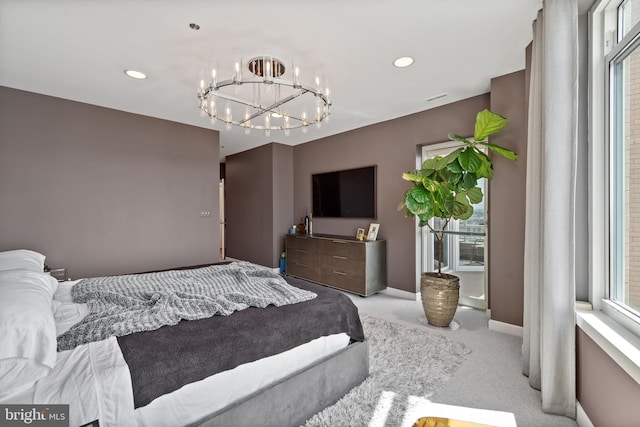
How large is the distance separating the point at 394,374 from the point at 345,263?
2248 mm

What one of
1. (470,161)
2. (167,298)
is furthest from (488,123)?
(167,298)

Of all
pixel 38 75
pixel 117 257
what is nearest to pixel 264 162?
pixel 117 257

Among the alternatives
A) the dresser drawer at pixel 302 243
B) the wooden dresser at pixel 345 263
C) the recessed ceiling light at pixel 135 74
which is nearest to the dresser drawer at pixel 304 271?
the wooden dresser at pixel 345 263

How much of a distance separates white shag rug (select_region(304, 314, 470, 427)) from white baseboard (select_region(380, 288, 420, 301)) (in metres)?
1.06

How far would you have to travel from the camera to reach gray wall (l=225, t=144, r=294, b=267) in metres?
5.68

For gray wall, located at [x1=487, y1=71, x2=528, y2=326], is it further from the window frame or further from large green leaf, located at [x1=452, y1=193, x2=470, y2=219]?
the window frame

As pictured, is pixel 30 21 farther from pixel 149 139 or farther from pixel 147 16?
pixel 149 139

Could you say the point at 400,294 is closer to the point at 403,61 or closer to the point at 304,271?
the point at 304,271

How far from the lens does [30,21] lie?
212 cm

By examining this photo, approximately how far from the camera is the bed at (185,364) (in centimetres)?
105

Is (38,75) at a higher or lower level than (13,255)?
higher

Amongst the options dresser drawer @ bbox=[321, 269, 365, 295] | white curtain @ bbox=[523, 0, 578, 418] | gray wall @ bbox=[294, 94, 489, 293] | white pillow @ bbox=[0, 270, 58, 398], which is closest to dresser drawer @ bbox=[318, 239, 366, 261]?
dresser drawer @ bbox=[321, 269, 365, 295]

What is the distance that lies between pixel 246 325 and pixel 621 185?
89.2 inches

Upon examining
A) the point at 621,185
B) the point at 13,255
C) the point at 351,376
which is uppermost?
the point at 621,185
